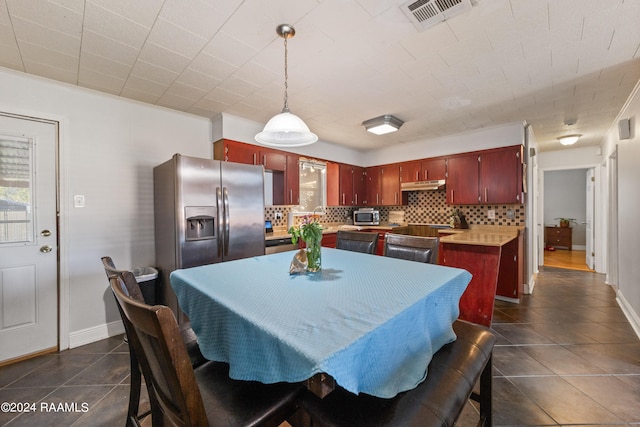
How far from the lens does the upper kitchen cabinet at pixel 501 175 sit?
146 inches

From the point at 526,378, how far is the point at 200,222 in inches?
118

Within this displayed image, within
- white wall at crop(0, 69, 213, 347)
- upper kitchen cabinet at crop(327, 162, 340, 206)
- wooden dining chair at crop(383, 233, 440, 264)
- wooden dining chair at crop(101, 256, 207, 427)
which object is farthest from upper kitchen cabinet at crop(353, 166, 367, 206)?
wooden dining chair at crop(101, 256, 207, 427)

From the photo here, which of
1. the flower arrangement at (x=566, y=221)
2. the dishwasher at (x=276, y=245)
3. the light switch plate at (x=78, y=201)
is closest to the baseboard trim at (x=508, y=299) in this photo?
the dishwasher at (x=276, y=245)

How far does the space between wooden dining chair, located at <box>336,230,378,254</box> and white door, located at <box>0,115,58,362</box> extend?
265cm

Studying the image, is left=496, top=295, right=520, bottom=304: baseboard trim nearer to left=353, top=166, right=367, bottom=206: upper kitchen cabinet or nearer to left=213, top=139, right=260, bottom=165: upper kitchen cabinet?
left=353, top=166, right=367, bottom=206: upper kitchen cabinet

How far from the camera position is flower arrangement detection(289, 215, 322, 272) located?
1526mm

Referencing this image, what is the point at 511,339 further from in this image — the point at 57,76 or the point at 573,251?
the point at 573,251

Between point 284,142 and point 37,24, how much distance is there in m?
1.71

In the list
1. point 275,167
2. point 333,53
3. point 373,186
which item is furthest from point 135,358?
point 373,186

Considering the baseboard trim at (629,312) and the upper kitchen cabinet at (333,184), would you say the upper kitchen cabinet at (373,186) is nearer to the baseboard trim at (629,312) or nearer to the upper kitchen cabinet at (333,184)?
the upper kitchen cabinet at (333,184)

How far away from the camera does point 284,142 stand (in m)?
2.07

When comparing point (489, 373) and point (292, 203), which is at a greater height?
point (292, 203)

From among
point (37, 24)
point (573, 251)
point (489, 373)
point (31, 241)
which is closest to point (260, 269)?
point (489, 373)

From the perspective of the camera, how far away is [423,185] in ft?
15.0
